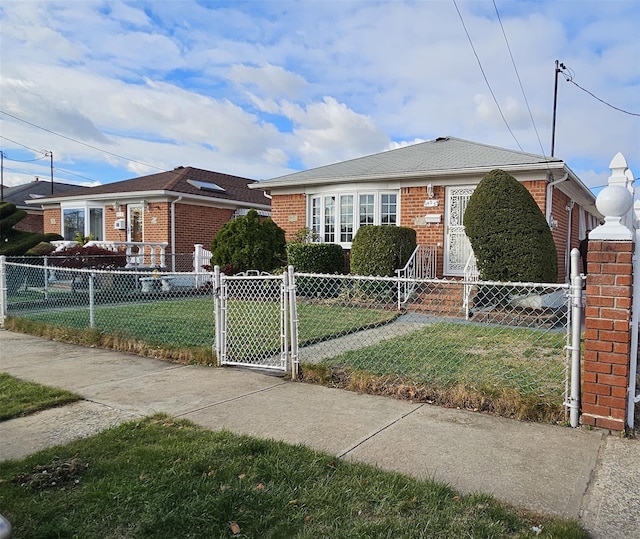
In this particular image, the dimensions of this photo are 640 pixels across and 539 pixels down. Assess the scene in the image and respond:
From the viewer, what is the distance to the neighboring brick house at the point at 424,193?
34.6ft

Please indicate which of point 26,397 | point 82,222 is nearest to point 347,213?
point 26,397

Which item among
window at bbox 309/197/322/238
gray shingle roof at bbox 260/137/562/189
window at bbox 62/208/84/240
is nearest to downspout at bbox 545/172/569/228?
gray shingle roof at bbox 260/137/562/189

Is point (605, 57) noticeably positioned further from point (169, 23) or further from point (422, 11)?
point (169, 23)

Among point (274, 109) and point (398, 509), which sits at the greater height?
point (274, 109)

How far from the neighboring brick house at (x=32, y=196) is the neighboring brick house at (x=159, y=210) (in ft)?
15.2

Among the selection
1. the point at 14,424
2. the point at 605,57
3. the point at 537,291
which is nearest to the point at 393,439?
the point at 14,424

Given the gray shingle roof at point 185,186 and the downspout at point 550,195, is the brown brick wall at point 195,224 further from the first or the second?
the downspout at point 550,195

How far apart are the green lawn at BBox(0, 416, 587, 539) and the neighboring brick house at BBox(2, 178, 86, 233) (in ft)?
75.5

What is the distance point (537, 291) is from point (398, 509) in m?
7.44

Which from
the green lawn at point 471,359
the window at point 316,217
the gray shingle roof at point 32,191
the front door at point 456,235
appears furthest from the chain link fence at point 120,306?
the gray shingle roof at point 32,191

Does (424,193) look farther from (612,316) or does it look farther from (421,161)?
(612,316)

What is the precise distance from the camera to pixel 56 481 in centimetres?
271

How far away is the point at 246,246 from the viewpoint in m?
11.3

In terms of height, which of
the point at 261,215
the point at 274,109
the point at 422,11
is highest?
the point at 274,109
